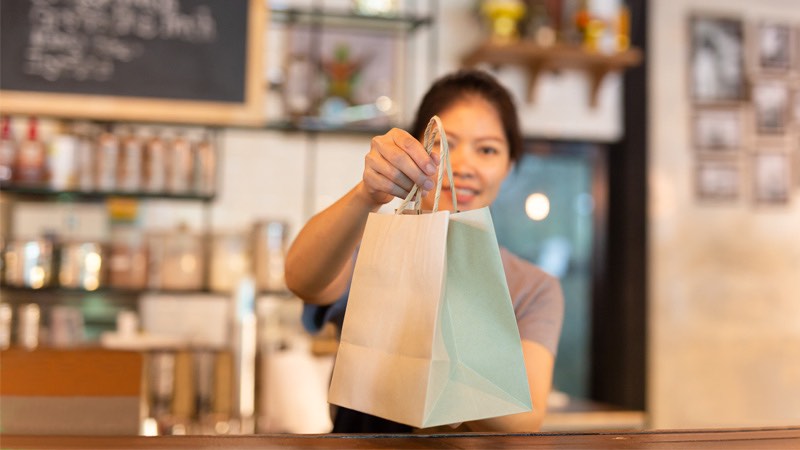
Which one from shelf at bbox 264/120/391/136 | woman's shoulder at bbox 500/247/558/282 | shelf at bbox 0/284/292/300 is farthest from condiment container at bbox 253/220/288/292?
woman's shoulder at bbox 500/247/558/282

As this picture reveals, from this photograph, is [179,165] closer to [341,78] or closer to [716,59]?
[341,78]

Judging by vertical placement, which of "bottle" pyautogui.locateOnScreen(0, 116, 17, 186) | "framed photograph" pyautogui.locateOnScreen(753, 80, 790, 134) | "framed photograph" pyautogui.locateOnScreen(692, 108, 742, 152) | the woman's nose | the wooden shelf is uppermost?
the wooden shelf

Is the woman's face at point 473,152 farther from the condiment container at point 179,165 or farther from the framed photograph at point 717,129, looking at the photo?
the framed photograph at point 717,129

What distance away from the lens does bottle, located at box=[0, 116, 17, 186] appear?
2.97 m

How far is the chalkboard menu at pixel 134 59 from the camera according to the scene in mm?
2945

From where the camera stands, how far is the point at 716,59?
3.72 metres

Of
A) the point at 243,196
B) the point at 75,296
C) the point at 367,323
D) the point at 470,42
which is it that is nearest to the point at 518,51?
the point at 470,42

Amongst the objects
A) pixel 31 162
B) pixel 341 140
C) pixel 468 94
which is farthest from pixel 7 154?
pixel 468 94

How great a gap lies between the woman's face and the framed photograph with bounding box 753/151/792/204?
9.42 feet

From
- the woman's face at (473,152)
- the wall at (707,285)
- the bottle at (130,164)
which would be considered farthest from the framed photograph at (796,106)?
the woman's face at (473,152)

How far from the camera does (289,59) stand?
11.1 ft

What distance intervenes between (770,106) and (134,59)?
8.64 ft

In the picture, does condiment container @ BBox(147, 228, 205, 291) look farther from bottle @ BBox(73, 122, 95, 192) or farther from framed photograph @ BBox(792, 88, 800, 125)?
framed photograph @ BBox(792, 88, 800, 125)

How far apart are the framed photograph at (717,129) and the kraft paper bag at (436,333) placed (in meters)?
3.17
